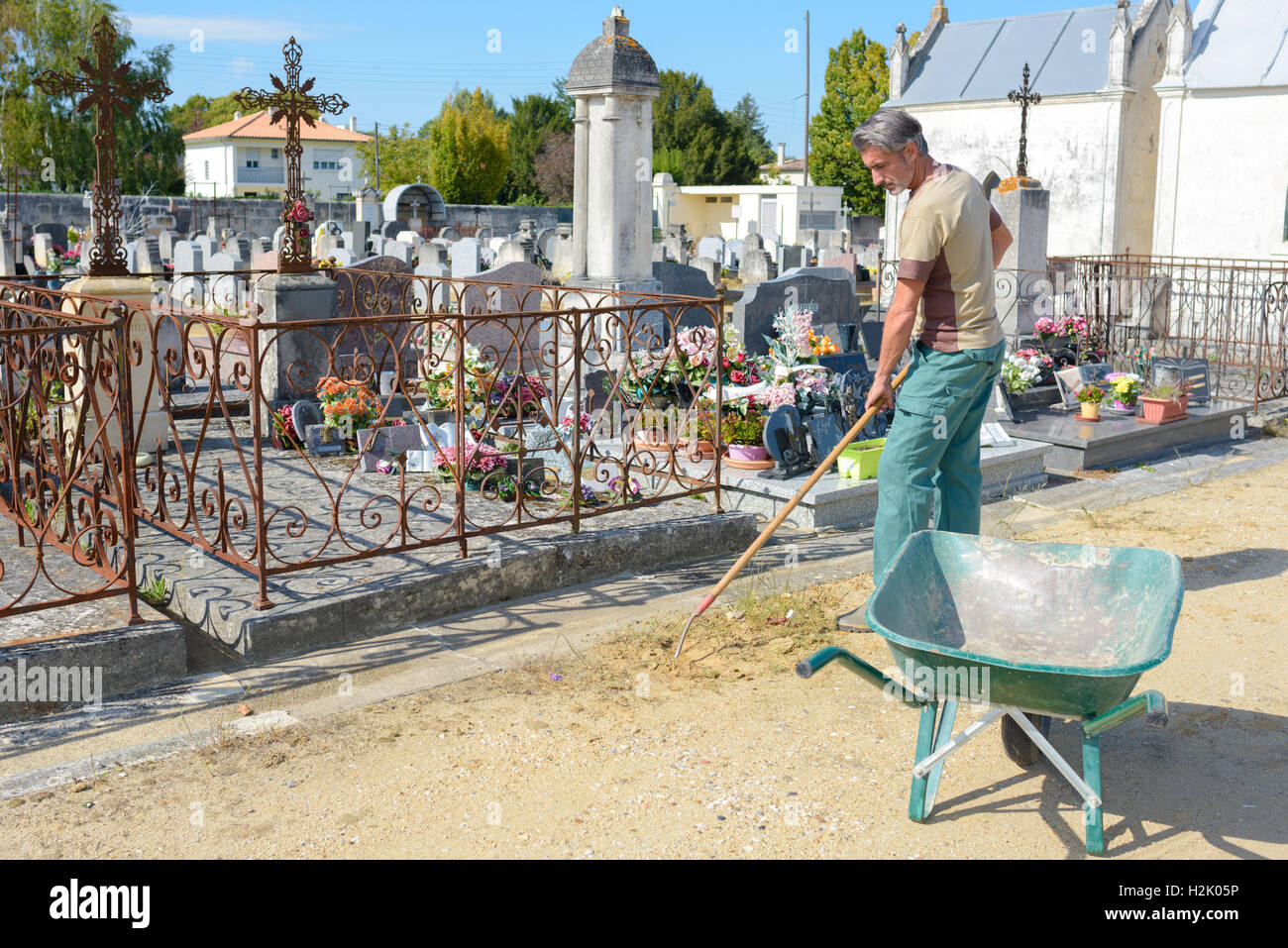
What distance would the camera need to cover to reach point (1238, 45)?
1783 cm

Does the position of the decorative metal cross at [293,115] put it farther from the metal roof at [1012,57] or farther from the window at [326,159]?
the window at [326,159]

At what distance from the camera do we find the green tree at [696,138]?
53.7 metres

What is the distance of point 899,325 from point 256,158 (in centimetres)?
6370

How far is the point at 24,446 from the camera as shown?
6941 millimetres

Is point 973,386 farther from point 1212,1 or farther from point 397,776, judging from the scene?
point 1212,1

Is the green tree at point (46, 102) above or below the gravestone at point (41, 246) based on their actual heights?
above

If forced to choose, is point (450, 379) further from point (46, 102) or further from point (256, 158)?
point (256, 158)

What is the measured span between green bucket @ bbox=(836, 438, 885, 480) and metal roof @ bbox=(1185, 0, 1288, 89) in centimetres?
1301

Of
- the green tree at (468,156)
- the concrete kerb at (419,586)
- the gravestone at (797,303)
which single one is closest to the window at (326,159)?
the green tree at (468,156)

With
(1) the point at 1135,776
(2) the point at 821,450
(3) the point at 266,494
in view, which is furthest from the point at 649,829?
(2) the point at 821,450

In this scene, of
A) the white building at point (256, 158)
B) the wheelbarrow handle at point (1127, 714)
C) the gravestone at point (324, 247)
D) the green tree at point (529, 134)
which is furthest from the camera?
the white building at point (256, 158)

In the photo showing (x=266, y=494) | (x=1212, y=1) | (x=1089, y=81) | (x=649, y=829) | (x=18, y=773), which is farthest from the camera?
(x=1089, y=81)

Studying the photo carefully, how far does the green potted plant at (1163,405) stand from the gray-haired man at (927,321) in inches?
223

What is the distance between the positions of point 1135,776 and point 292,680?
123 inches
